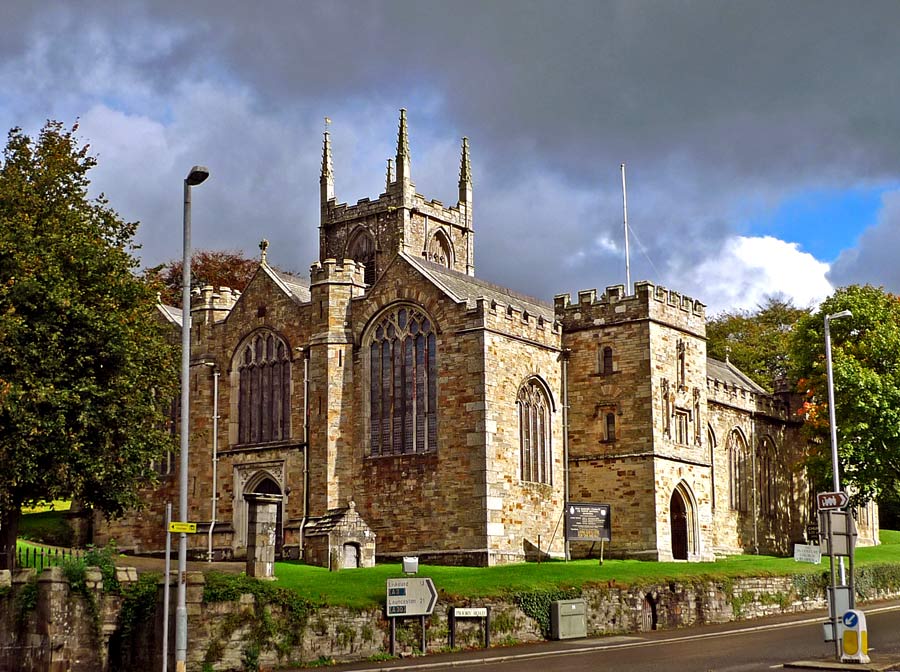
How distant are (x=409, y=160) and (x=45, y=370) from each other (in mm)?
38418

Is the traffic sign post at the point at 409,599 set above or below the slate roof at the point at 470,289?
below

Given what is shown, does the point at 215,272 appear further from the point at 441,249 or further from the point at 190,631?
the point at 190,631

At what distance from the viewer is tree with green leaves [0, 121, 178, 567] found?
30297 mm

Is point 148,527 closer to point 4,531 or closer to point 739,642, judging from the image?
point 4,531

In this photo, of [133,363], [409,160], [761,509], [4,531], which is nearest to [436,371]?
[133,363]

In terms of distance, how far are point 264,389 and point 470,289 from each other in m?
8.76

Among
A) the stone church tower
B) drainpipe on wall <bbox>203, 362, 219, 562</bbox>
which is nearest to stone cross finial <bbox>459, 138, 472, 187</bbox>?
the stone church tower

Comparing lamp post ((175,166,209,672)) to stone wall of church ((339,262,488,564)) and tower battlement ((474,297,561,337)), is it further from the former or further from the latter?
tower battlement ((474,297,561,337))

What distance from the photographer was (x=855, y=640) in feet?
73.4

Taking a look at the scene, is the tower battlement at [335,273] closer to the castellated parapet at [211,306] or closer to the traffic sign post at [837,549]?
the castellated parapet at [211,306]

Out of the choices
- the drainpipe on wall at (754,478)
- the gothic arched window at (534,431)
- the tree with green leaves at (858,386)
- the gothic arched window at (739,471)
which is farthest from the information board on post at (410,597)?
the drainpipe on wall at (754,478)

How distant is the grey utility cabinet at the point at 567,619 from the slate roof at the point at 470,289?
1402 cm

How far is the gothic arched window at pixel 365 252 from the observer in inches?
2584

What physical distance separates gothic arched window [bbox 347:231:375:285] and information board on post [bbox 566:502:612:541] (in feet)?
92.7
